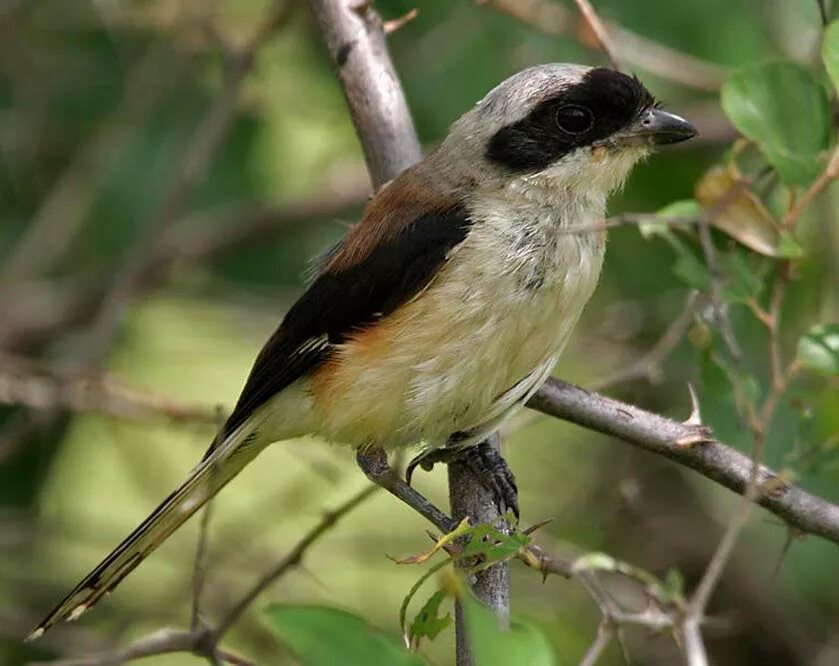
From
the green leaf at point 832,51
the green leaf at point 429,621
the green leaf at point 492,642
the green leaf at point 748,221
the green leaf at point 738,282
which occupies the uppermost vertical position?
the green leaf at point 832,51

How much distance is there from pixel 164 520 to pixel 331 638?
203cm

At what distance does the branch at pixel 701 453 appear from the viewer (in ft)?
9.89

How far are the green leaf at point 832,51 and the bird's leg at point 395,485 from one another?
4.56ft

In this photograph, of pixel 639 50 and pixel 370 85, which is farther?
pixel 639 50

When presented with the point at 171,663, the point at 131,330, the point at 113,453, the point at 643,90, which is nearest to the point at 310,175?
the point at 131,330

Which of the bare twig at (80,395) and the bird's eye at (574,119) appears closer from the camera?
the bird's eye at (574,119)

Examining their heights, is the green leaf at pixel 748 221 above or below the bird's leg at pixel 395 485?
above

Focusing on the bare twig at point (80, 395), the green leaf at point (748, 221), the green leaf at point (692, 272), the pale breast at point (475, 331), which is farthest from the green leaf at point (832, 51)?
the bare twig at point (80, 395)

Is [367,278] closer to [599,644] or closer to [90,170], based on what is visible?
[599,644]

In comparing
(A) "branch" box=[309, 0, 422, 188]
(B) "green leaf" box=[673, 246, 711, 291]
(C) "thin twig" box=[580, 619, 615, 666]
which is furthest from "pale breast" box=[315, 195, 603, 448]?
(C) "thin twig" box=[580, 619, 615, 666]

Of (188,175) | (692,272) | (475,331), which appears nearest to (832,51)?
(692,272)

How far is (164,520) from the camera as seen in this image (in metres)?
3.84

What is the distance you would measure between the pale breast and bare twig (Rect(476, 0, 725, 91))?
1406 mm

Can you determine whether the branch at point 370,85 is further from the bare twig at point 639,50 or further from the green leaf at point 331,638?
the green leaf at point 331,638
